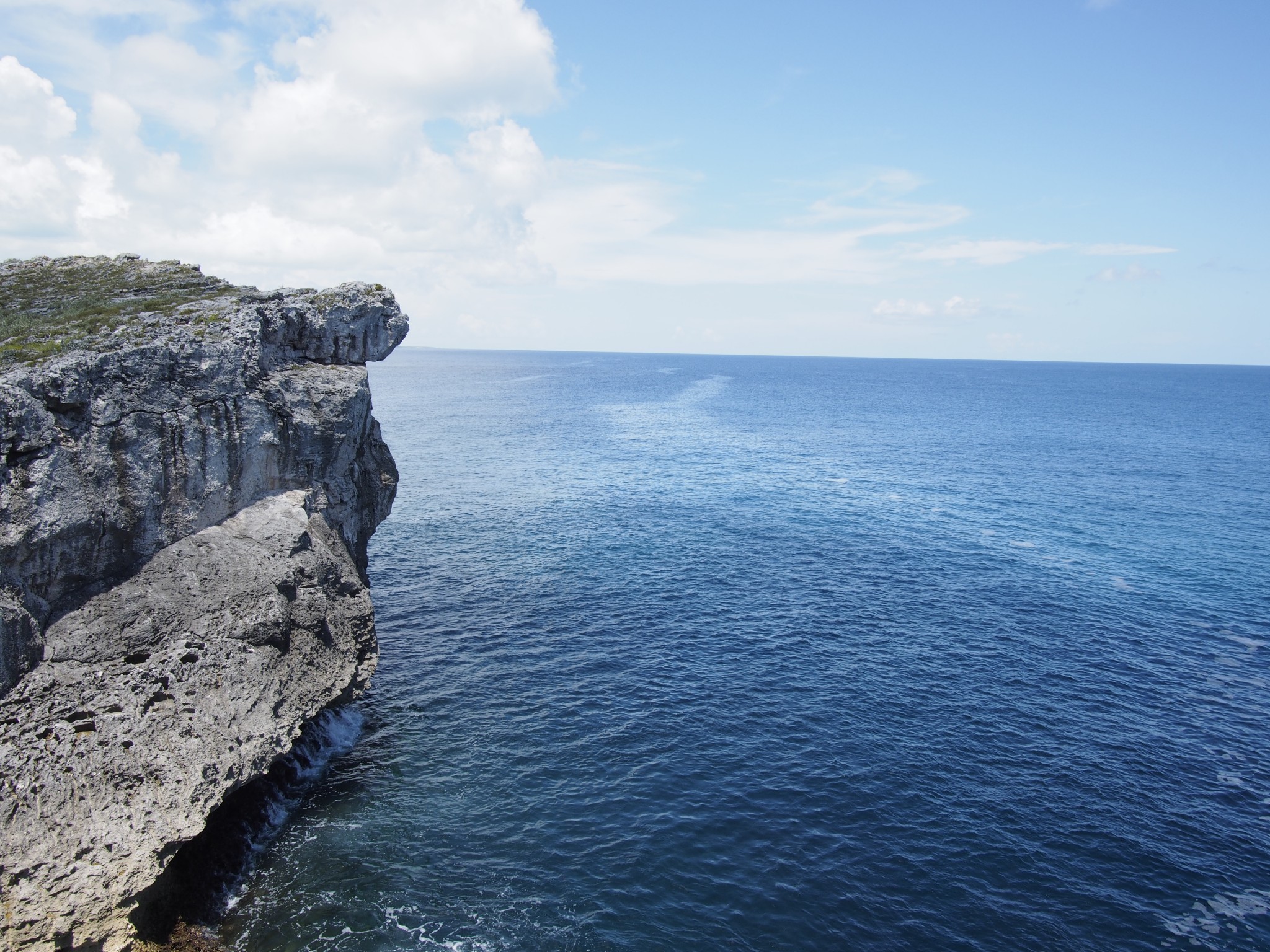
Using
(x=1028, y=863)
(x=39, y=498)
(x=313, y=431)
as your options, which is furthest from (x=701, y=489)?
(x=39, y=498)

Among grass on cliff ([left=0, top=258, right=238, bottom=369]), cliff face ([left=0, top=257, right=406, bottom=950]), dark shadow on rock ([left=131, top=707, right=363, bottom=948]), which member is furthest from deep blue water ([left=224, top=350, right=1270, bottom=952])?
grass on cliff ([left=0, top=258, right=238, bottom=369])

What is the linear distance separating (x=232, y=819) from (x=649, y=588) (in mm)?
35608

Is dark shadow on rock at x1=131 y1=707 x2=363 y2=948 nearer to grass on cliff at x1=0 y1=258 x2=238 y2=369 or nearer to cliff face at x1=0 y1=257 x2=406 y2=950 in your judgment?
cliff face at x1=0 y1=257 x2=406 y2=950

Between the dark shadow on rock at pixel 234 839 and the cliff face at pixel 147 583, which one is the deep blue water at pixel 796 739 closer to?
the dark shadow on rock at pixel 234 839

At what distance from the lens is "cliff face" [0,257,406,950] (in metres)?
28.1

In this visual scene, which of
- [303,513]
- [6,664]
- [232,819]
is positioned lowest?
[232,819]

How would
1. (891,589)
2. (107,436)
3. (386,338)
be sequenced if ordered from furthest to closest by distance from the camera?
1. (891,589)
2. (386,338)
3. (107,436)

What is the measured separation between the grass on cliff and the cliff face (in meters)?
0.29

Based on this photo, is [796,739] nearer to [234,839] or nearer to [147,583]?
[234,839]

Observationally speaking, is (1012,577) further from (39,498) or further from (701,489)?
(39,498)

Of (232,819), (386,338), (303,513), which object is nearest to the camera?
(232,819)

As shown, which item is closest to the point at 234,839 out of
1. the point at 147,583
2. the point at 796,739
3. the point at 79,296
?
the point at 147,583

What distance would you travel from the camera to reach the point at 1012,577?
68.0m

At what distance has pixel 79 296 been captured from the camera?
1809 inches
